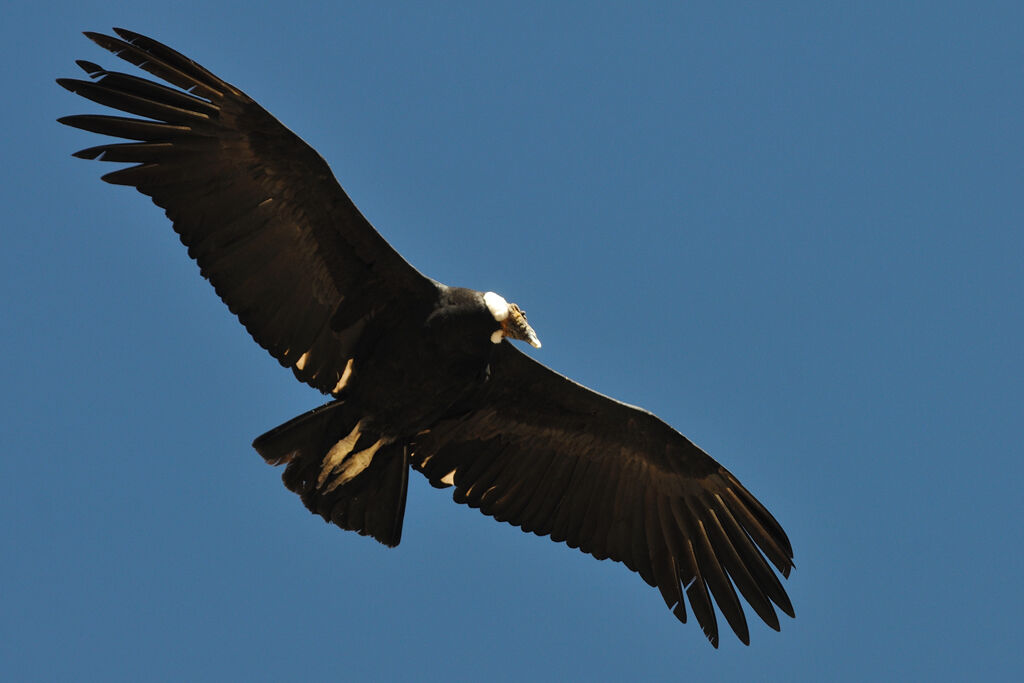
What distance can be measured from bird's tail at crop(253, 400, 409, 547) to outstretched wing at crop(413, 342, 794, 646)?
699 millimetres

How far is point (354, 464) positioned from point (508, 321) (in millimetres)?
1764

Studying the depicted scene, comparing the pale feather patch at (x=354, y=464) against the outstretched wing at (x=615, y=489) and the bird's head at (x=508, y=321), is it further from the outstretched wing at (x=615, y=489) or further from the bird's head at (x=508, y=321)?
the bird's head at (x=508, y=321)

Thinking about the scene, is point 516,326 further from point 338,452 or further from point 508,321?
point 338,452

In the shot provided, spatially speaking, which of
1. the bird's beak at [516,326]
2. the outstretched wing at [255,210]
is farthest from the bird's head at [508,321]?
the outstretched wing at [255,210]

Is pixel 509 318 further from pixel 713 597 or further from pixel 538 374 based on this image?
pixel 713 597

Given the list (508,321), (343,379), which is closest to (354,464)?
(343,379)

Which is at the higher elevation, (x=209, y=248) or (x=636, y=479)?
(x=636, y=479)

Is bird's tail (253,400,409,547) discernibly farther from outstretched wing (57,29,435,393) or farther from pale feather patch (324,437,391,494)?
outstretched wing (57,29,435,393)

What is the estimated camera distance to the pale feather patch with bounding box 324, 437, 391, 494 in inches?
444

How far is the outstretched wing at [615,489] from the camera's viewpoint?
40.2 feet

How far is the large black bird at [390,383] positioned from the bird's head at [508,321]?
0.02 metres

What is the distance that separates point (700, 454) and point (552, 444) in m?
1.38

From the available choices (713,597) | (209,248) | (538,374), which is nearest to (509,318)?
(538,374)

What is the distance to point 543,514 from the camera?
494 inches
